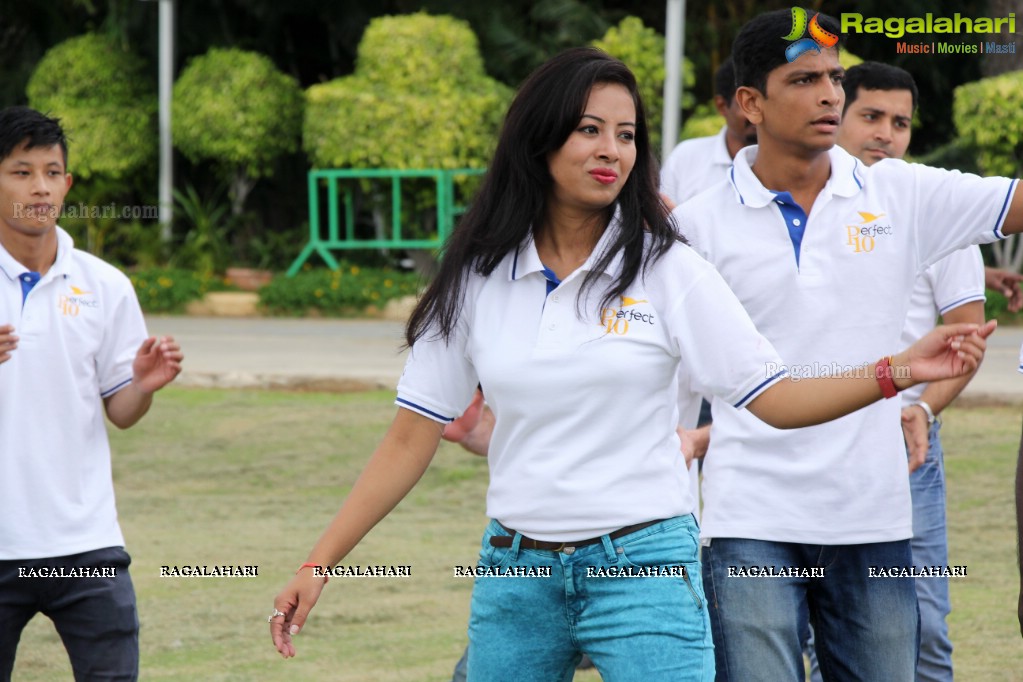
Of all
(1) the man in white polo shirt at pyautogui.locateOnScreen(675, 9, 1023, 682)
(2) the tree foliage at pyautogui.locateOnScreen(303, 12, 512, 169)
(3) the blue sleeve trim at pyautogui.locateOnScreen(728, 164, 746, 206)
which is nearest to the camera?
(1) the man in white polo shirt at pyautogui.locateOnScreen(675, 9, 1023, 682)

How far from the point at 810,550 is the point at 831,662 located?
1.01 feet

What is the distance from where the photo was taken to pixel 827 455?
12.4 ft

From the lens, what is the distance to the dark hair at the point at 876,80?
539cm

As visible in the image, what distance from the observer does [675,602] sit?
10.0 feet

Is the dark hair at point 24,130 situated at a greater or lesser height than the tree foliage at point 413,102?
greater

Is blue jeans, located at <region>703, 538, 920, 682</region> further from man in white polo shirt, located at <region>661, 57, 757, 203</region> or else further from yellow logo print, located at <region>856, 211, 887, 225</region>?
man in white polo shirt, located at <region>661, 57, 757, 203</region>

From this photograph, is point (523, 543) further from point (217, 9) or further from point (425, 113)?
point (217, 9)

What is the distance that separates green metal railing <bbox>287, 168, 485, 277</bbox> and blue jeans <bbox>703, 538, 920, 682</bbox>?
1399cm

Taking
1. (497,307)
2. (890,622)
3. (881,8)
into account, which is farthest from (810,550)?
(881,8)

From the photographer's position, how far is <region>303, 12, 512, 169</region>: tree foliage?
58.1ft

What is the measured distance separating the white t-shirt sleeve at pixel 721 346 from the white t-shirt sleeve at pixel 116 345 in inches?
78.6

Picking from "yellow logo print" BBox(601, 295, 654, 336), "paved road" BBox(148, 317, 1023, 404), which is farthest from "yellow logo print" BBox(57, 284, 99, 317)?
"paved road" BBox(148, 317, 1023, 404)

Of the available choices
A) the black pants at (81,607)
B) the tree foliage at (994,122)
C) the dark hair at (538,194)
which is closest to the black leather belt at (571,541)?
the dark hair at (538,194)

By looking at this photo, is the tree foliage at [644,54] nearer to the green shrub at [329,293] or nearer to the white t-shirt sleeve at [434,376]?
the green shrub at [329,293]
